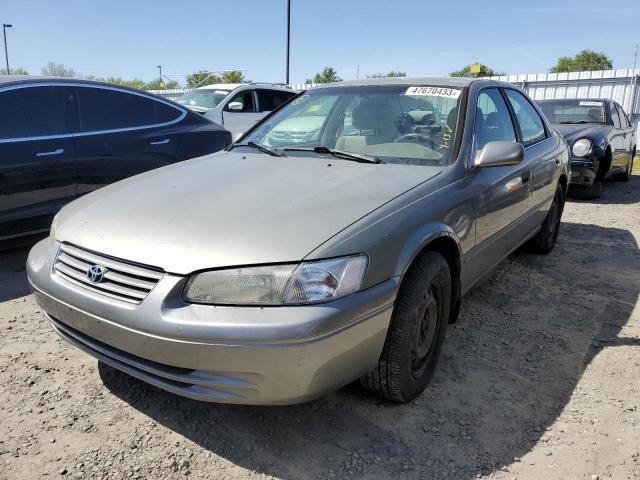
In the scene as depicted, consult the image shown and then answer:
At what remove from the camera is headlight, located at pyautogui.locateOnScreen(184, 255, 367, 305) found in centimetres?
183

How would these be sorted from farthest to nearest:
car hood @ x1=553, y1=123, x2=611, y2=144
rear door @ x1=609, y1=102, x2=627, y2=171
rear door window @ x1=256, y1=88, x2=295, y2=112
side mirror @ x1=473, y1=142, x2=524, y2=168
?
rear door window @ x1=256, y1=88, x2=295, y2=112, rear door @ x1=609, y1=102, x2=627, y2=171, car hood @ x1=553, y1=123, x2=611, y2=144, side mirror @ x1=473, y1=142, x2=524, y2=168

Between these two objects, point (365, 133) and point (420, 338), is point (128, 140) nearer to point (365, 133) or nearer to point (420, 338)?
point (365, 133)

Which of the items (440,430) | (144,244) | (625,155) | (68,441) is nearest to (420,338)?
(440,430)

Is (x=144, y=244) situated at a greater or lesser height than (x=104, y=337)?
greater

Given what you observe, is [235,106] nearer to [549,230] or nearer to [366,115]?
[549,230]

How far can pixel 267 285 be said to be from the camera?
183 cm

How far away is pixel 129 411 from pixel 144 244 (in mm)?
867

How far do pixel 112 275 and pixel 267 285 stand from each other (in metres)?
0.64

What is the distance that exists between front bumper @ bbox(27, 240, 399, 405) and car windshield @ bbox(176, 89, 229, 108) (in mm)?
8263

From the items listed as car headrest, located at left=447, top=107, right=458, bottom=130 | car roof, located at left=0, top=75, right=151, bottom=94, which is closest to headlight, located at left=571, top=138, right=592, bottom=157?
car headrest, located at left=447, top=107, right=458, bottom=130

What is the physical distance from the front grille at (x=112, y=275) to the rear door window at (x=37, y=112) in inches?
92.6

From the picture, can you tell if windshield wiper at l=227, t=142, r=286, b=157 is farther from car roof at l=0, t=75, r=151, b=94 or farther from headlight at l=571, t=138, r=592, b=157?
headlight at l=571, t=138, r=592, b=157

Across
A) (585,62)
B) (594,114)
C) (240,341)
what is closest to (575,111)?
(594,114)

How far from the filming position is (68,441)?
215 centimetres
